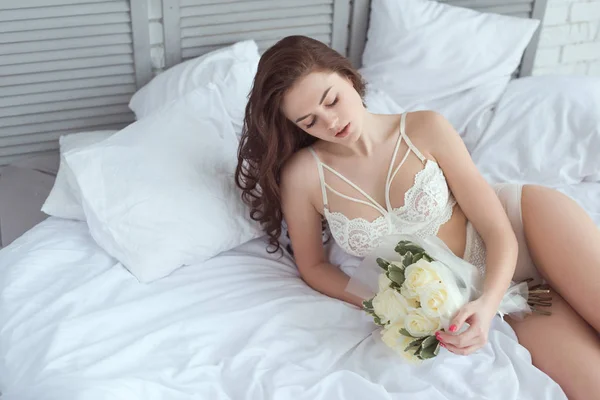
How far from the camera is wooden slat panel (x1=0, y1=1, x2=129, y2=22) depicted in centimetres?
200

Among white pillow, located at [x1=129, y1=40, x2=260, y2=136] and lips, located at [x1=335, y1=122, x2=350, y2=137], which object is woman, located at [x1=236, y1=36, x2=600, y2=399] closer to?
lips, located at [x1=335, y1=122, x2=350, y2=137]

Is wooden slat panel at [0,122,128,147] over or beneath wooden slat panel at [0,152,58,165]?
over

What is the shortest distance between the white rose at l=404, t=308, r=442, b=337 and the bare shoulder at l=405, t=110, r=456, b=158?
44 centimetres

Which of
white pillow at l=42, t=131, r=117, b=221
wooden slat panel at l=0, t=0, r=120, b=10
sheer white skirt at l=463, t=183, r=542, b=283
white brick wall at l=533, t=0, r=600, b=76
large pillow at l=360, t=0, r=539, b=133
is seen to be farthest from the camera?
white brick wall at l=533, t=0, r=600, b=76

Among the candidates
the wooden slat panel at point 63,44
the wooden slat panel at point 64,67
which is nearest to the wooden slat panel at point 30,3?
the wooden slat panel at point 64,67

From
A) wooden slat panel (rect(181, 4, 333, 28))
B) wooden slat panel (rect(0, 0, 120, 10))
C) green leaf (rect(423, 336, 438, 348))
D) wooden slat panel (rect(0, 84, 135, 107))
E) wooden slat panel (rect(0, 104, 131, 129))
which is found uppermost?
wooden slat panel (rect(0, 0, 120, 10))

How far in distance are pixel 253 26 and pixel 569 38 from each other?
126 centimetres

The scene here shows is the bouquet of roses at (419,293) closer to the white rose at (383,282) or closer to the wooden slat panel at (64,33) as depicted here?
Answer: the white rose at (383,282)

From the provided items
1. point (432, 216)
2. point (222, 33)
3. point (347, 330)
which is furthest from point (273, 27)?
point (347, 330)

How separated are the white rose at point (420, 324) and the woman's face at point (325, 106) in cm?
43

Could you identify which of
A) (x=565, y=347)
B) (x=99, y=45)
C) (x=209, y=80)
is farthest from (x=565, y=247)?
(x=99, y=45)

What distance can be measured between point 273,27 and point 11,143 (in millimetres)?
884

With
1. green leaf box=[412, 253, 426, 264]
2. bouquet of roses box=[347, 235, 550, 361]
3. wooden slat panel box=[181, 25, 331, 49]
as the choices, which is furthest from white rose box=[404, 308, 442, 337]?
wooden slat panel box=[181, 25, 331, 49]

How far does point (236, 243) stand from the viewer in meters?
1.82
